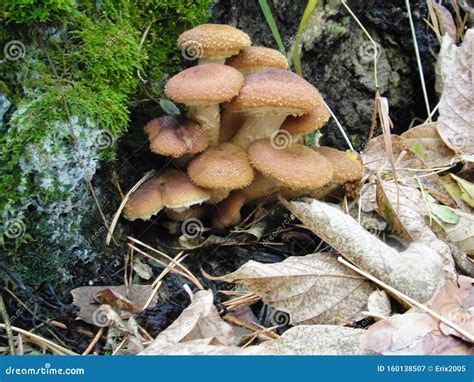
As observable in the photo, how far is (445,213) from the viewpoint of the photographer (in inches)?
107

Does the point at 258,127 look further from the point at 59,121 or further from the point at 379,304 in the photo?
the point at 379,304

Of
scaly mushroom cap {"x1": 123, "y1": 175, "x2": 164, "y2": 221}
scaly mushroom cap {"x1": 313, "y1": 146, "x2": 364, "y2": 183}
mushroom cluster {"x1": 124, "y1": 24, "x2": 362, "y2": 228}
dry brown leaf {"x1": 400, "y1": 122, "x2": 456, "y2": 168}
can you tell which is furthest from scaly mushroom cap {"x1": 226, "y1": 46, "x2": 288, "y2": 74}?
dry brown leaf {"x1": 400, "y1": 122, "x2": 456, "y2": 168}

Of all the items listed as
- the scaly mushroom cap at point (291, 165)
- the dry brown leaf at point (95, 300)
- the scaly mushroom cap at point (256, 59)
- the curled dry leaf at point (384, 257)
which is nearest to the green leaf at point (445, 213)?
the curled dry leaf at point (384, 257)

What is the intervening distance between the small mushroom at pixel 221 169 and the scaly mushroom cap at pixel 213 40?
52 centimetres

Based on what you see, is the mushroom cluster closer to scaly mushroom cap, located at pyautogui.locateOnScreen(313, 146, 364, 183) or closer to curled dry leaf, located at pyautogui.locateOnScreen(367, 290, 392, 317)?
scaly mushroom cap, located at pyautogui.locateOnScreen(313, 146, 364, 183)

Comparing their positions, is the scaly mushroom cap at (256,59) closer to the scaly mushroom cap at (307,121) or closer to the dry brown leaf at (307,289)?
the scaly mushroom cap at (307,121)

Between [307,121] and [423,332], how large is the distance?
1.31m

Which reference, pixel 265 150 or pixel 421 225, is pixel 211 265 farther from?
pixel 421 225

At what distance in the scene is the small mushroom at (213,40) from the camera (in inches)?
104

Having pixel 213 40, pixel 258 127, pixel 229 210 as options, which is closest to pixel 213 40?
pixel 213 40

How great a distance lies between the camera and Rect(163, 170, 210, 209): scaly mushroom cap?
2674mm

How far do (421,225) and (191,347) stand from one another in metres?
1.36

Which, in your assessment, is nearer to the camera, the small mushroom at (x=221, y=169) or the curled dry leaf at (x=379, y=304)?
the curled dry leaf at (x=379, y=304)

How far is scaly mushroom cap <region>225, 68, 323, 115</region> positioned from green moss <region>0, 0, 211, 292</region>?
0.63m
